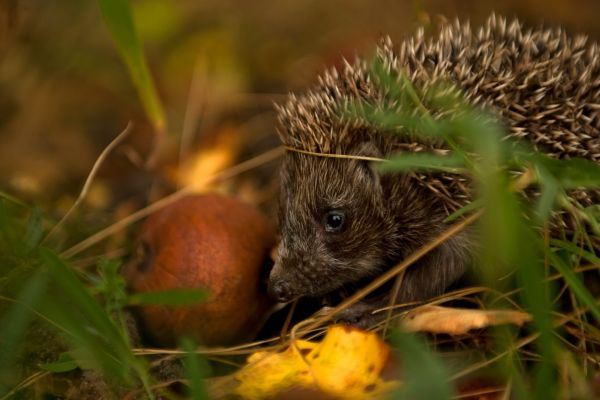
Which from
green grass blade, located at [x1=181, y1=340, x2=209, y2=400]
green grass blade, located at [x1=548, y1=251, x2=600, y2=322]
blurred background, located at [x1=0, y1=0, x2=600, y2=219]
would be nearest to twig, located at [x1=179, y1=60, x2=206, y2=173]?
blurred background, located at [x1=0, y1=0, x2=600, y2=219]

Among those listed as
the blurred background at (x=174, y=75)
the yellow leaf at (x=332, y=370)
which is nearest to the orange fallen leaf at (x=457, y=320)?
the yellow leaf at (x=332, y=370)

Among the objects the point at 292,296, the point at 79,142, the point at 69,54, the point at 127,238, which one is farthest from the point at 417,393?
the point at 69,54

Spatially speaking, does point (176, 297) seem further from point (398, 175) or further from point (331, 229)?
point (398, 175)

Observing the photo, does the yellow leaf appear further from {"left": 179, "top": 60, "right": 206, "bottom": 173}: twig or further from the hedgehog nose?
{"left": 179, "top": 60, "right": 206, "bottom": 173}: twig

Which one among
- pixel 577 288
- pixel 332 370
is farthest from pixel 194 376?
pixel 577 288

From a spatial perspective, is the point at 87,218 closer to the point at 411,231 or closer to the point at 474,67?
the point at 411,231

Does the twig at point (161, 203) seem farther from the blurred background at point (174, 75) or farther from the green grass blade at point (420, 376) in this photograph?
the green grass blade at point (420, 376)
